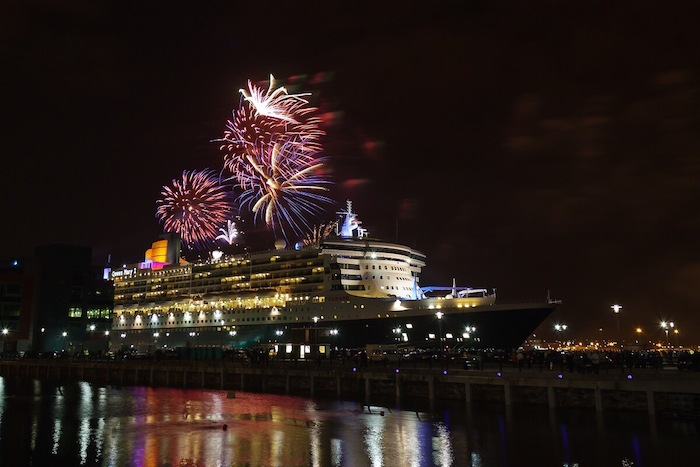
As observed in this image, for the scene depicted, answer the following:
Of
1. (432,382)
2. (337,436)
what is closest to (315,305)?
(432,382)

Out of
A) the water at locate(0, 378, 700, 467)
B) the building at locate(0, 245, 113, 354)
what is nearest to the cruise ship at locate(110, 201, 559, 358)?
the building at locate(0, 245, 113, 354)

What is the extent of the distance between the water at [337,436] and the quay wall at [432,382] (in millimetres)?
1003

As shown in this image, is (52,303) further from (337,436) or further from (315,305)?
(337,436)

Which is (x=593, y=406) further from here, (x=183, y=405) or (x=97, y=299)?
(x=97, y=299)

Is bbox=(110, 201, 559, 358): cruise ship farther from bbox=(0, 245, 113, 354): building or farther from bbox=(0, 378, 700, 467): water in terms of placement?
bbox=(0, 378, 700, 467): water

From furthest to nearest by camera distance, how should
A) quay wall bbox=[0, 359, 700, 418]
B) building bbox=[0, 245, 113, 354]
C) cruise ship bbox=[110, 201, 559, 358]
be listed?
building bbox=[0, 245, 113, 354], cruise ship bbox=[110, 201, 559, 358], quay wall bbox=[0, 359, 700, 418]

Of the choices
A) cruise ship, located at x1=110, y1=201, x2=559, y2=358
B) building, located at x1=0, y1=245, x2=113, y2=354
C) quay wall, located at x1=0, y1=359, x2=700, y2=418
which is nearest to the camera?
quay wall, located at x1=0, y1=359, x2=700, y2=418

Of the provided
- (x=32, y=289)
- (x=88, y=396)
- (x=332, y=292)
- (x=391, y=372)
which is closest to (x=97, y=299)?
(x=32, y=289)

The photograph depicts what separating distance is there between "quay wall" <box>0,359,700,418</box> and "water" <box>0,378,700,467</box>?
100 centimetres

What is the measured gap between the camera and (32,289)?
92.8 m

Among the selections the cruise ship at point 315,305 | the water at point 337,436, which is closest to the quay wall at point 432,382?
the water at point 337,436

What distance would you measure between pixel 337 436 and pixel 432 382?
10.6 m

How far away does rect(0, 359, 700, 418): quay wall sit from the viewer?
87.8ft

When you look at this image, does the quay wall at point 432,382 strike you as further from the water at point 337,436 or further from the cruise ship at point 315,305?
the cruise ship at point 315,305
